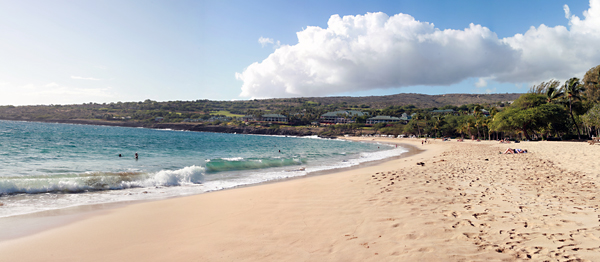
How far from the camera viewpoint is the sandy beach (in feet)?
14.3

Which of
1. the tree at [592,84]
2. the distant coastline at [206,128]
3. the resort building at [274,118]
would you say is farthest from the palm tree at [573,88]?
the resort building at [274,118]

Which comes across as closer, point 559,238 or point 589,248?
point 589,248

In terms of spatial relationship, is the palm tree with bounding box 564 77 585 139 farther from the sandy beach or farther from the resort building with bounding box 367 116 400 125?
the resort building with bounding box 367 116 400 125

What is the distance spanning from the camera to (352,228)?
18.7ft

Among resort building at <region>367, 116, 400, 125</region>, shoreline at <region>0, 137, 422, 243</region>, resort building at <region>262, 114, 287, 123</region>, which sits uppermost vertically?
resort building at <region>262, 114, 287, 123</region>

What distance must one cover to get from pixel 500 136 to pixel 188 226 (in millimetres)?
85526

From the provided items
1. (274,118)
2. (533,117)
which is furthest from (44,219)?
(274,118)

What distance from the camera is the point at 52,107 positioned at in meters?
167

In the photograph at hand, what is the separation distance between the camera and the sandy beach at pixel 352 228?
4.36 meters

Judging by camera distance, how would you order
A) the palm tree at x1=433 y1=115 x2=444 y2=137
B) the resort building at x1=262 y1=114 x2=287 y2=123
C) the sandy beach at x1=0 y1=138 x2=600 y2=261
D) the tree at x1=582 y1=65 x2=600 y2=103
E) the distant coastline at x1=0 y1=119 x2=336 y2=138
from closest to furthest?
the sandy beach at x1=0 y1=138 x2=600 y2=261 → the tree at x1=582 y1=65 x2=600 y2=103 → the palm tree at x1=433 y1=115 x2=444 y2=137 → the distant coastline at x1=0 y1=119 x2=336 y2=138 → the resort building at x1=262 y1=114 x2=287 y2=123

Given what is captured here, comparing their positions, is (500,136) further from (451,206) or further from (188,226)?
(188,226)

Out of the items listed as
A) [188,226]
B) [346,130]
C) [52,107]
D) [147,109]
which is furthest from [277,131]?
[52,107]

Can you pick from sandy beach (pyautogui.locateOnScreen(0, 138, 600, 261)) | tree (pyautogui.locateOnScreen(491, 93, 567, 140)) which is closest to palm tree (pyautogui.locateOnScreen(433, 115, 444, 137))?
tree (pyautogui.locateOnScreen(491, 93, 567, 140))

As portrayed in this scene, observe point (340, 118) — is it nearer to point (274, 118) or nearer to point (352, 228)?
point (274, 118)
